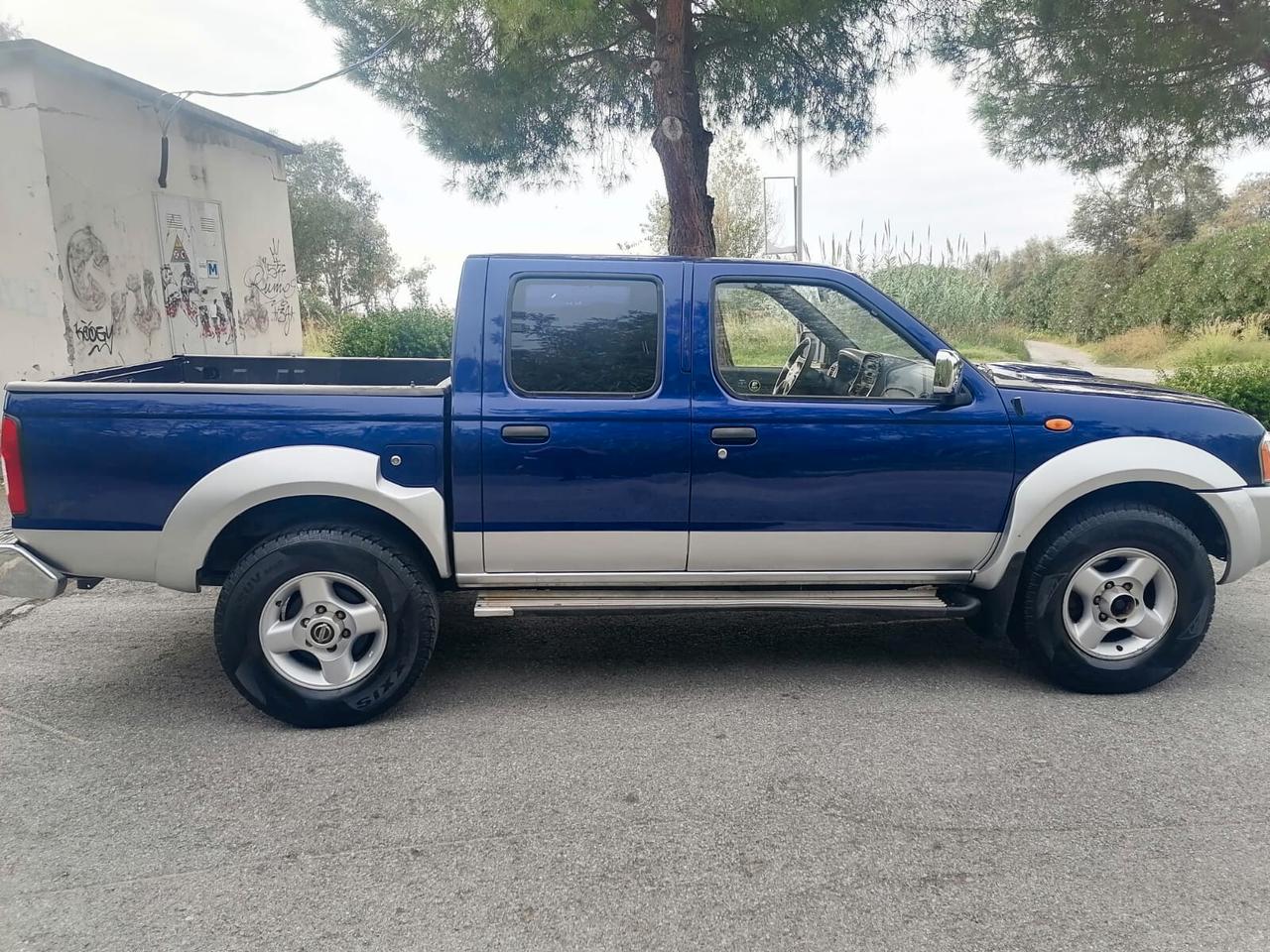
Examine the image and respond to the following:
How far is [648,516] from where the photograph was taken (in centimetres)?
424

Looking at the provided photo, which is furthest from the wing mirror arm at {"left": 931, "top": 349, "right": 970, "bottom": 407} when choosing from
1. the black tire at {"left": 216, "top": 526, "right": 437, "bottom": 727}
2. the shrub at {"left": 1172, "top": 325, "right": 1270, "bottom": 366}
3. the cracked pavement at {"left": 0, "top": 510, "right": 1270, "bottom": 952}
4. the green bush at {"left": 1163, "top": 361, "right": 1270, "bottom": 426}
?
the shrub at {"left": 1172, "top": 325, "right": 1270, "bottom": 366}

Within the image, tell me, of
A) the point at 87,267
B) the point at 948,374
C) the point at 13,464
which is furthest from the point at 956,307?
the point at 13,464

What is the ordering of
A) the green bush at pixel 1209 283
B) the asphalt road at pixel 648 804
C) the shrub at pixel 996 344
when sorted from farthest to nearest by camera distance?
the shrub at pixel 996 344 → the green bush at pixel 1209 283 → the asphalt road at pixel 648 804

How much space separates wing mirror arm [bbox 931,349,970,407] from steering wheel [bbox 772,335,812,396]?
0.61 m

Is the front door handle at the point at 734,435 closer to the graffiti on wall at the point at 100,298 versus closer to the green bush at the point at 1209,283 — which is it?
the graffiti on wall at the point at 100,298

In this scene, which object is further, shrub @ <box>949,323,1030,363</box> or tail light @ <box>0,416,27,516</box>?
shrub @ <box>949,323,1030,363</box>

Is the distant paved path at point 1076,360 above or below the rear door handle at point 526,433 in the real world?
below

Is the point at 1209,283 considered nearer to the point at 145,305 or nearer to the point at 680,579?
the point at 145,305

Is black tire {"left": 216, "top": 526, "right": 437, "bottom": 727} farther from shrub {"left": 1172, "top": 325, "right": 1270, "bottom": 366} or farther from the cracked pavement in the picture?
shrub {"left": 1172, "top": 325, "right": 1270, "bottom": 366}

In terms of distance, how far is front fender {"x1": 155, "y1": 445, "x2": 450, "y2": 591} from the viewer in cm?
397

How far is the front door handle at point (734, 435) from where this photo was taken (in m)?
4.20

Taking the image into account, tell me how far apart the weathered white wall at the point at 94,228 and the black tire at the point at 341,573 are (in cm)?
648

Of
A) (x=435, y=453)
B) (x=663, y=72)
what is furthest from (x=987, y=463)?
(x=663, y=72)

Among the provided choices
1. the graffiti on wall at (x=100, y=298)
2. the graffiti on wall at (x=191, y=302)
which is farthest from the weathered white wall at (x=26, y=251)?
the graffiti on wall at (x=191, y=302)
